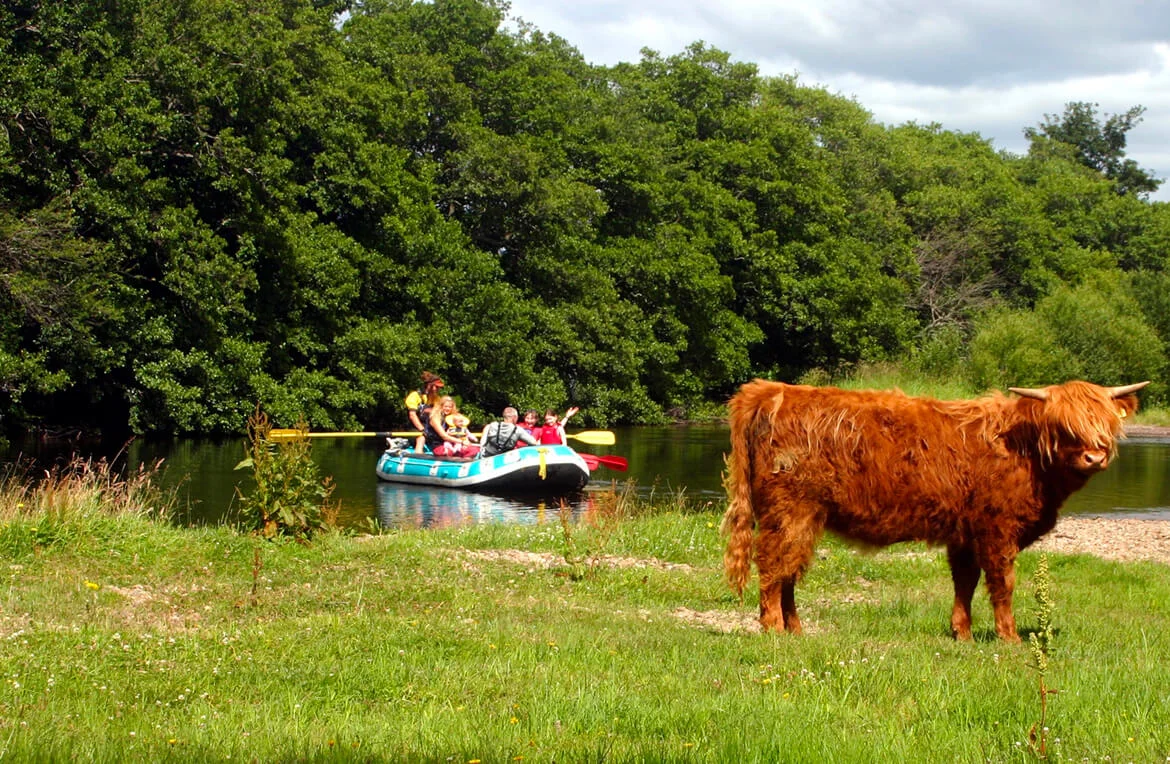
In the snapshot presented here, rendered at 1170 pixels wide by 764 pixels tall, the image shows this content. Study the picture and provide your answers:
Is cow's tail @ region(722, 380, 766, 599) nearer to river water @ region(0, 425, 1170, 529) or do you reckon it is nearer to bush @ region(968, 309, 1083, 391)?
river water @ region(0, 425, 1170, 529)

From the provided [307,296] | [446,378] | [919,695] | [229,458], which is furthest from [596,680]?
[446,378]

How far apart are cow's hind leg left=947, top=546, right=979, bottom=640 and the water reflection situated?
937 centimetres

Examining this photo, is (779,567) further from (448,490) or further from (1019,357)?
(1019,357)

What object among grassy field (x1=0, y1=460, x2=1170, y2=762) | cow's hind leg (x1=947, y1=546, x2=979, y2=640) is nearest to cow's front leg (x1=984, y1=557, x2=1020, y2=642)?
cow's hind leg (x1=947, y1=546, x2=979, y2=640)

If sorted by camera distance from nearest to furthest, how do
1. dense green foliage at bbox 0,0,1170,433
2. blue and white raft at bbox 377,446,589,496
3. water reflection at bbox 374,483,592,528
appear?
water reflection at bbox 374,483,592,528, blue and white raft at bbox 377,446,589,496, dense green foliage at bbox 0,0,1170,433

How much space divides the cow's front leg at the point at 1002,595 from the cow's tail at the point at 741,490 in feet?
5.23

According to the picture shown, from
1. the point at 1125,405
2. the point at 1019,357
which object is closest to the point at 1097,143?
the point at 1019,357

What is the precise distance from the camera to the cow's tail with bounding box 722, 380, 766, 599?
27.2ft

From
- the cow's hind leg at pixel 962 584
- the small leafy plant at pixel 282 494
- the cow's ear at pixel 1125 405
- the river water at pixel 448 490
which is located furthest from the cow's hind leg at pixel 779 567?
the river water at pixel 448 490

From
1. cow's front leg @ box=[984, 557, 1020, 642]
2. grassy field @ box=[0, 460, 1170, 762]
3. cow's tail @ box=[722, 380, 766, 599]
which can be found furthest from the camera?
cow's tail @ box=[722, 380, 766, 599]

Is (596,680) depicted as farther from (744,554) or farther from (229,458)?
(229,458)

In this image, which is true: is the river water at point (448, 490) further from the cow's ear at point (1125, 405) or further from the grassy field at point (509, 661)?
the cow's ear at point (1125, 405)

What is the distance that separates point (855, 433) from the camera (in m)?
8.05

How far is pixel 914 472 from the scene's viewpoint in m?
8.06
